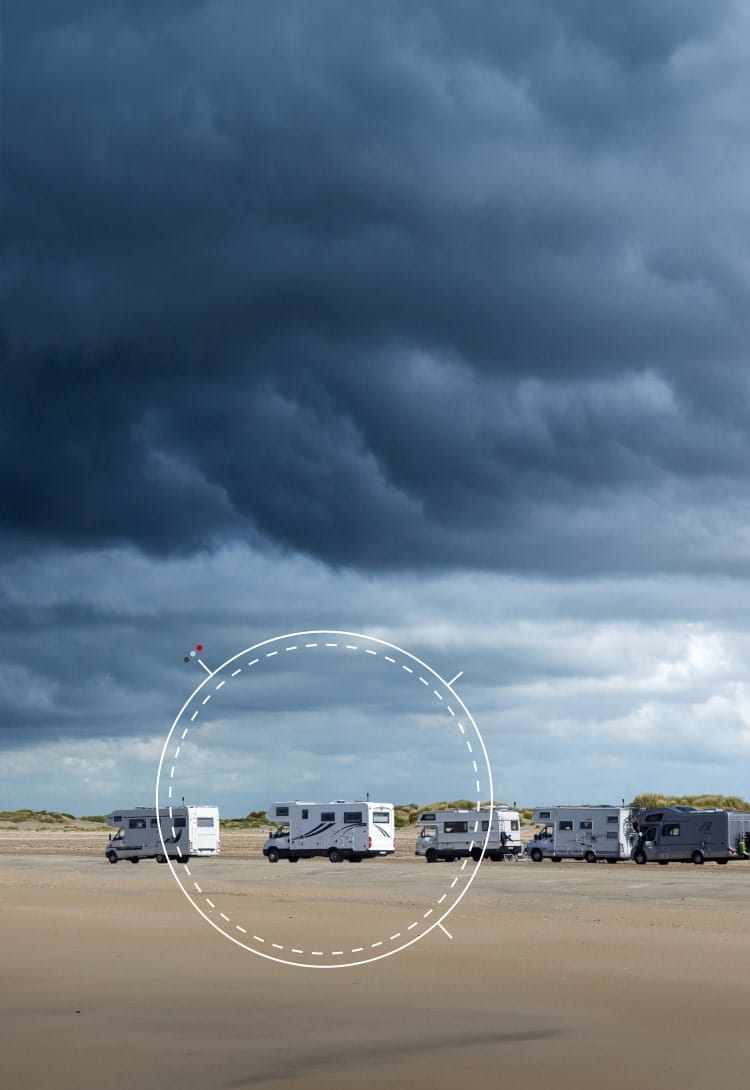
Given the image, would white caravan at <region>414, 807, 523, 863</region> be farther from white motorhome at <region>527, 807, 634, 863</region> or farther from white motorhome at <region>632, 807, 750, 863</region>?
white motorhome at <region>632, 807, 750, 863</region>

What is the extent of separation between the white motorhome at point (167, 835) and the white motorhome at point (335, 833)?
12.5ft

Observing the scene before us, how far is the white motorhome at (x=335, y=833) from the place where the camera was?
79562mm

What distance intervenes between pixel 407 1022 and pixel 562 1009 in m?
2.72

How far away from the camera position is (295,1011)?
20.5 m

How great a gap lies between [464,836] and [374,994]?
58.2 metres

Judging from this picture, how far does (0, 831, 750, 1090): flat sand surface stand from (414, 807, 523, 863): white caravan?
33418 mm

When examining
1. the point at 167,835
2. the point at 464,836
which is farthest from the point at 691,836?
the point at 167,835

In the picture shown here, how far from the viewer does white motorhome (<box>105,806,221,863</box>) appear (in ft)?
266

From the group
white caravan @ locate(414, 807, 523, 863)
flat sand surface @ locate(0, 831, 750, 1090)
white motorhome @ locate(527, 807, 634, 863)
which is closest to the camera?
flat sand surface @ locate(0, 831, 750, 1090)

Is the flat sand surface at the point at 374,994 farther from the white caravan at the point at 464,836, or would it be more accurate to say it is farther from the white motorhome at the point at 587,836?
the white caravan at the point at 464,836

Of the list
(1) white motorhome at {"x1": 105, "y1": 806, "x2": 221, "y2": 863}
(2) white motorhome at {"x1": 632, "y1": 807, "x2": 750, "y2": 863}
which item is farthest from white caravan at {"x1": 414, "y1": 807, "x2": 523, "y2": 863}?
(1) white motorhome at {"x1": 105, "y1": 806, "x2": 221, "y2": 863}

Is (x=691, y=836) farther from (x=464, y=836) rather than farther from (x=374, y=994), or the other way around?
(x=374, y=994)

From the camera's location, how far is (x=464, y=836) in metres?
79.8

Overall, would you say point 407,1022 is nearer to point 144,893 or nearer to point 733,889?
point 144,893
